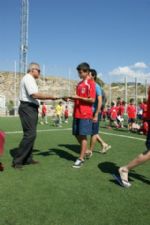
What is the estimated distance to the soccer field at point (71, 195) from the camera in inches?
157

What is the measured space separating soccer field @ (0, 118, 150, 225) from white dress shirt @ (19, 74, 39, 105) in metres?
1.29

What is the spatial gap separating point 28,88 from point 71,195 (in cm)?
239

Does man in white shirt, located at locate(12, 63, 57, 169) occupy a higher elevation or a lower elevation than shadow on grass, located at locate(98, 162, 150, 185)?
higher

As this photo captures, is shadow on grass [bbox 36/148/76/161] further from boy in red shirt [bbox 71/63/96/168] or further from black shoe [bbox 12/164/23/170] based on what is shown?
black shoe [bbox 12/164/23/170]

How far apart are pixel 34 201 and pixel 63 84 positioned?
5757 cm

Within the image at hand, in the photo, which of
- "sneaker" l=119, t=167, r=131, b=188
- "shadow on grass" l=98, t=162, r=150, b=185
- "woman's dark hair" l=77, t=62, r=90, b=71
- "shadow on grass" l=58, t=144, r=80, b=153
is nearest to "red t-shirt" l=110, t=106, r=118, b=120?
"shadow on grass" l=58, t=144, r=80, b=153

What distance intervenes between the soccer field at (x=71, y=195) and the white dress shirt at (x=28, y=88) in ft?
4.22

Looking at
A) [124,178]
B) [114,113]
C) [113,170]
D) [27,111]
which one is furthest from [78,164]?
[114,113]

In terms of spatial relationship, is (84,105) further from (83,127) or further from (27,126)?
(27,126)

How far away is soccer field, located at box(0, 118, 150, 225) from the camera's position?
399 cm

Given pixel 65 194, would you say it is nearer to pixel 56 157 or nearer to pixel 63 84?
pixel 56 157

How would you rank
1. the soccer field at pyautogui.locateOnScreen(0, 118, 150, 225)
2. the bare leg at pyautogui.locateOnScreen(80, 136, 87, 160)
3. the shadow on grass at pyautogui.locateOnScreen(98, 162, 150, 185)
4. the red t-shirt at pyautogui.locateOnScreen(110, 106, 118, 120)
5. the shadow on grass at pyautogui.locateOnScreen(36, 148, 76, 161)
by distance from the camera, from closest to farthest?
the soccer field at pyautogui.locateOnScreen(0, 118, 150, 225), the shadow on grass at pyautogui.locateOnScreen(98, 162, 150, 185), the bare leg at pyautogui.locateOnScreen(80, 136, 87, 160), the shadow on grass at pyautogui.locateOnScreen(36, 148, 76, 161), the red t-shirt at pyautogui.locateOnScreen(110, 106, 118, 120)

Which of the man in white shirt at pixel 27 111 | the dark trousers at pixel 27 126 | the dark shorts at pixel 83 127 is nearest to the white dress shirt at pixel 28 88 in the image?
the man in white shirt at pixel 27 111

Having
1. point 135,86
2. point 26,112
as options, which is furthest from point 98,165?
point 135,86
